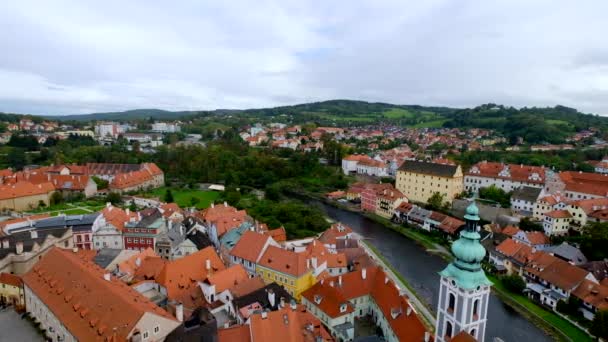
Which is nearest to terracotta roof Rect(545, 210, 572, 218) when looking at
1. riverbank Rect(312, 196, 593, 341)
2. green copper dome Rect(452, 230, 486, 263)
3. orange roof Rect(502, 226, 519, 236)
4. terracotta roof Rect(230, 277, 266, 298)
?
orange roof Rect(502, 226, 519, 236)

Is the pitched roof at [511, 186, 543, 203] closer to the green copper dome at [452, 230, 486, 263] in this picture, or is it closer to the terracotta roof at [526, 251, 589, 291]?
the terracotta roof at [526, 251, 589, 291]

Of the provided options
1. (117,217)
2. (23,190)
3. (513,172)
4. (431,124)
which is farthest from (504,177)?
(431,124)

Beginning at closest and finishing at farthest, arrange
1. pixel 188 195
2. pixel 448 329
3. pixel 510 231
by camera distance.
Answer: pixel 448 329 → pixel 510 231 → pixel 188 195

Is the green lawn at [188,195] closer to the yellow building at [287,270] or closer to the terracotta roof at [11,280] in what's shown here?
the yellow building at [287,270]

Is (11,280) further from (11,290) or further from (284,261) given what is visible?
(284,261)

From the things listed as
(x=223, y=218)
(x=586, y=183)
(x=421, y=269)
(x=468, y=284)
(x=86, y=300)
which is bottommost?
(x=421, y=269)

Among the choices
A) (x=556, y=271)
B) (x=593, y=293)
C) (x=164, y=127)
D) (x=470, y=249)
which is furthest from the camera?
(x=164, y=127)

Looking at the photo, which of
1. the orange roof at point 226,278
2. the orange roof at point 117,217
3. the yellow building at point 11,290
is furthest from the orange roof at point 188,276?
the orange roof at point 117,217
